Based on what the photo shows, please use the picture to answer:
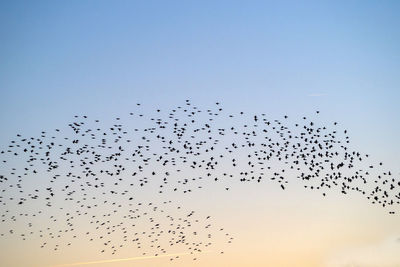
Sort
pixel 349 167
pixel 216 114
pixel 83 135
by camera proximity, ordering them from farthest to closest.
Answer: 1. pixel 349 167
2. pixel 83 135
3. pixel 216 114

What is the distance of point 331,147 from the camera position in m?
41.3

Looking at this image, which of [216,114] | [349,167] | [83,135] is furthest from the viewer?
[349,167]

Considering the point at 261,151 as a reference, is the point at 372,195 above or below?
below

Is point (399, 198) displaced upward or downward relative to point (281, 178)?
downward

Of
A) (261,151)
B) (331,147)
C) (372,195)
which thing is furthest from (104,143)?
(372,195)

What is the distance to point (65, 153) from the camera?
133 feet

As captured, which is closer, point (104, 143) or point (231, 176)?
point (231, 176)

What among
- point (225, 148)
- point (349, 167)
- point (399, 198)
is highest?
point (225, 148)

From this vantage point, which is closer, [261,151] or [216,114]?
[216,114]

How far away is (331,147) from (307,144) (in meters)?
2.25

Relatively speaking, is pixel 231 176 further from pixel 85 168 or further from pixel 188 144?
pixel 85 168

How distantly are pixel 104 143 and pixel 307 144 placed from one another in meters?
17.7

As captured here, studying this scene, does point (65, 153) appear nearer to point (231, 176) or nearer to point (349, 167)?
point (231, 176)

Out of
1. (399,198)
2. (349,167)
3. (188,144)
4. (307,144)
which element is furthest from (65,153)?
(399,198)
